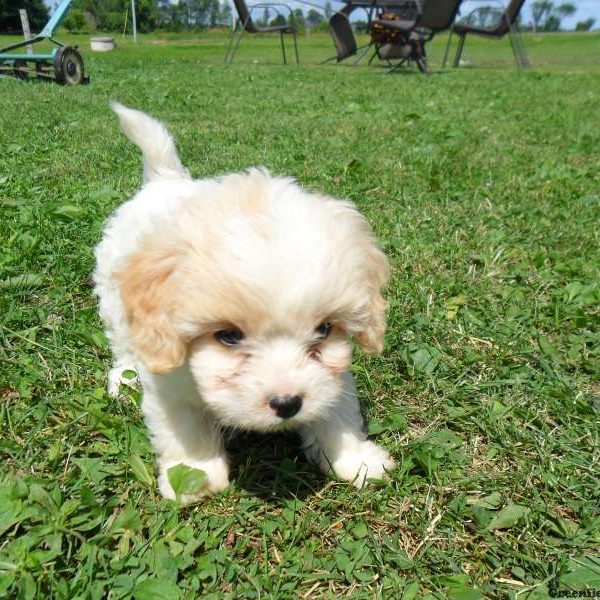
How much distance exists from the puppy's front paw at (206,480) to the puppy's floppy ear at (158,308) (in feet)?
1.51

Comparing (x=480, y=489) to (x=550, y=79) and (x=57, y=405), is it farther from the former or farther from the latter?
(x=550, y=79)

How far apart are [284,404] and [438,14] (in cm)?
1626

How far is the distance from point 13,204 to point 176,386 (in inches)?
113

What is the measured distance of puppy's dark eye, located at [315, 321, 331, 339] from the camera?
1.95 m

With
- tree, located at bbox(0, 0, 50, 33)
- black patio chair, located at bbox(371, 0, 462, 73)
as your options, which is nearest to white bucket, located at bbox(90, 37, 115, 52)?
black patio chair, located at bbox(371, 0, 462, 73)

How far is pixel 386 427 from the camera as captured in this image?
2.47m

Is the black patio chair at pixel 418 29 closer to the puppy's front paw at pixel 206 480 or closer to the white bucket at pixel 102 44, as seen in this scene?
the white bucket at pixel 102 44

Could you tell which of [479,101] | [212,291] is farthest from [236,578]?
[479,101]

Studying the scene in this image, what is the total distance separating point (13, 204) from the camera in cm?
429

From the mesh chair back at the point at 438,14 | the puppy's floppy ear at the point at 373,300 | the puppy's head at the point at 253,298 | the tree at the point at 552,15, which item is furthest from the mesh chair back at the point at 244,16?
the tree at the point at 552,15

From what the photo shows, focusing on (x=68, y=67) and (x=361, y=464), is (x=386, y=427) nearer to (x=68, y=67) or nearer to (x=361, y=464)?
(x=361, y=464)

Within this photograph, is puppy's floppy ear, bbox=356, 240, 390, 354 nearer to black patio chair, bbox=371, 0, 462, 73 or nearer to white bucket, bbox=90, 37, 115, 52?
black patio chair, bbox=371, 0, 462, 73

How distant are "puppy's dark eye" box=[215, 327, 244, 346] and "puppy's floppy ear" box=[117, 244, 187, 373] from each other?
4.7 inches

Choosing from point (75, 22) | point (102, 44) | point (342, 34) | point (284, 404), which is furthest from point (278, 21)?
point (284, 404)
